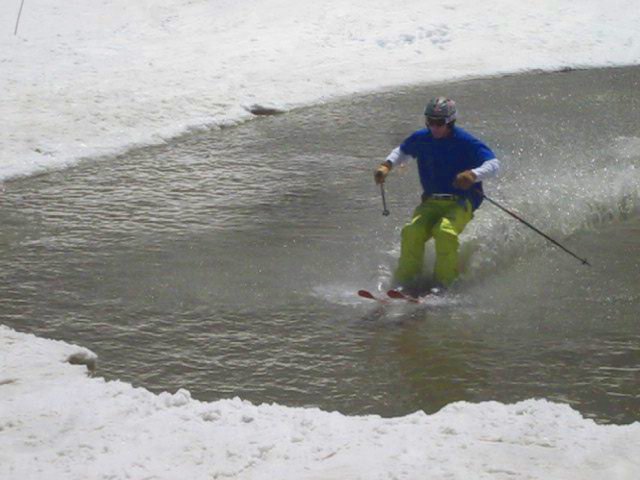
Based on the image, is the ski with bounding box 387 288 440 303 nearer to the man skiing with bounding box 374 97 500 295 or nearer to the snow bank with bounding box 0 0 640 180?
the man skiing with bounding box 374 97 500 295

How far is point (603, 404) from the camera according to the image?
7547 mm

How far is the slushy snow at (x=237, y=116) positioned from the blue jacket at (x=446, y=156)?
355 cm

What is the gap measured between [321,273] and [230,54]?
11250mm

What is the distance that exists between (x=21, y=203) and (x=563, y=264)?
19.8ft

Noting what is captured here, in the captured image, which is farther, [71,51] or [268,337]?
[71,51]

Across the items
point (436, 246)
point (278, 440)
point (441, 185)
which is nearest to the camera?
point (278, 440)

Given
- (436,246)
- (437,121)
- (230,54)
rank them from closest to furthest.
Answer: (436,246) → (437,121) → (230,54)

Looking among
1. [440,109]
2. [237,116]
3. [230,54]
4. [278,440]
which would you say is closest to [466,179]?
[440,109]

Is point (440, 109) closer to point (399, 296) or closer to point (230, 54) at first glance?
point (399, 296)

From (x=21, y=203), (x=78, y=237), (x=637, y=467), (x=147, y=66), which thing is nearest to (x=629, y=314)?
(x=637, y=467)

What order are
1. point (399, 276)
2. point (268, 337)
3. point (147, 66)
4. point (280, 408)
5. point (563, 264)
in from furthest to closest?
1. point (147, 66)
2. point (563, 264)
3. point (399, 276)
4. point (268, 337)
5. point (280, 408)

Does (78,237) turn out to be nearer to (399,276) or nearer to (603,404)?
(399,276)

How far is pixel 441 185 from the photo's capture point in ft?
33.6

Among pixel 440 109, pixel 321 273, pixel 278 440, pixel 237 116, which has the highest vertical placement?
pixel 440 109
